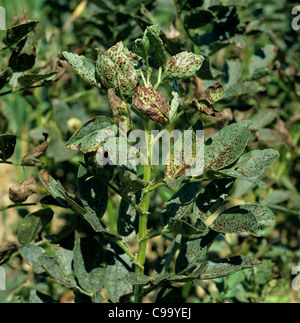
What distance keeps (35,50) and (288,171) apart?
873 millimetres

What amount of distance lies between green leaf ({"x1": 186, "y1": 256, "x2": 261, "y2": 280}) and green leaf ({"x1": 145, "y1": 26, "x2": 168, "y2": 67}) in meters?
0.33

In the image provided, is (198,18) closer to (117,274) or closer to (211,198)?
(211,198)

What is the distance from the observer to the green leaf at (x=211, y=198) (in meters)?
0.80

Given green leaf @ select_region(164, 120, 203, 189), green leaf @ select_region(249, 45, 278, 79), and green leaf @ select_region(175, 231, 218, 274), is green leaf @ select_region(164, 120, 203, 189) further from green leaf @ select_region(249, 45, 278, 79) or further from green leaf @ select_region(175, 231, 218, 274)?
green leaf @ select_region(249, 45, 278, 79)

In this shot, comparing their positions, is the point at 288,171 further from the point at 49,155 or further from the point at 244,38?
the point at 49,155

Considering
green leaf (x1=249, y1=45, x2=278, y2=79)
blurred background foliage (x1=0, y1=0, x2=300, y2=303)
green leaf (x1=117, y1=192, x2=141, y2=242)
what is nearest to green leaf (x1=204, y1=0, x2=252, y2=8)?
blurred background foliage (x1=0, y1=0, x2=300, y2=303)

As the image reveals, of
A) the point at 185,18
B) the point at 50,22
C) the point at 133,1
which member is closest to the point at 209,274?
the point at 185,18

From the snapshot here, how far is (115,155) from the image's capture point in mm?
702

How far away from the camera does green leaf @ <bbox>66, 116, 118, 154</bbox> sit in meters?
0.68

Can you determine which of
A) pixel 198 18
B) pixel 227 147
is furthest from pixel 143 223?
pixel 198 18

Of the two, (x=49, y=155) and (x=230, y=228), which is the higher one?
(x=230, y=228)
